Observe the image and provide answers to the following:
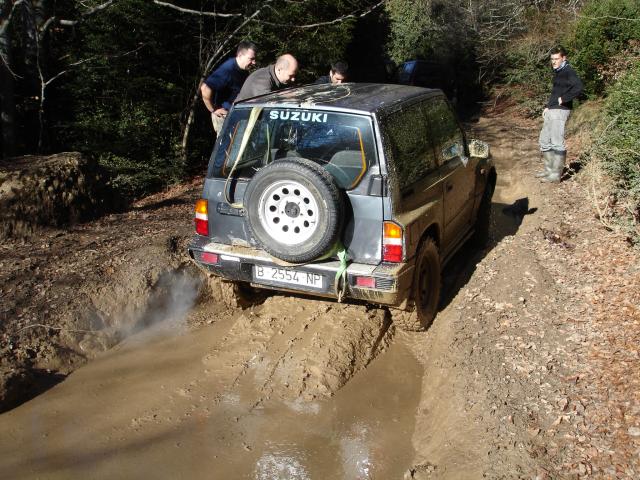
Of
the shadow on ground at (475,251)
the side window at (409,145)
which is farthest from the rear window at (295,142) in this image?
the shadow on ground at (475,251)

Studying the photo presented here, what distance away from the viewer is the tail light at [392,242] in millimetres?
4105

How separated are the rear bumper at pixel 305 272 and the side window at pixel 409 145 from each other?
2.17 ft

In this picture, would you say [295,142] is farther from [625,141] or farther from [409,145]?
[625,141]

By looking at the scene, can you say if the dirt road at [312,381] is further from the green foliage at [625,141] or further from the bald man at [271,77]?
the bald man at [271,77]

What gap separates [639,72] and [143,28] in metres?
8.03

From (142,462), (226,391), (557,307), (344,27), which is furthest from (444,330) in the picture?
(344,27)

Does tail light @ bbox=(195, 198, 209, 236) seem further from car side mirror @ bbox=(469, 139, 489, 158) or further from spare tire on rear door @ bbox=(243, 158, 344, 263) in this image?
car side mirror @ bbox=(469, 139, 489, 158)

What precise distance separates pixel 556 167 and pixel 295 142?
508 centimetres

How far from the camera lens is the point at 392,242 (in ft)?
13.5

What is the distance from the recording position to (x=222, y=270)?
14.8 feet

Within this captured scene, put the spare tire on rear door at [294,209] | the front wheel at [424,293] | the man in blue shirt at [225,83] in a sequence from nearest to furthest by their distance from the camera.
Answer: the spare tire on rear door at [294,209]
the front wheel at [424,293]
the man in blue shirt at [225,83]

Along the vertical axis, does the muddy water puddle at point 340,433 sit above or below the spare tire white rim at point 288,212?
below

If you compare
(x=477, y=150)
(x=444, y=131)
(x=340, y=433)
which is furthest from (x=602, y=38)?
(x=340, y=433)

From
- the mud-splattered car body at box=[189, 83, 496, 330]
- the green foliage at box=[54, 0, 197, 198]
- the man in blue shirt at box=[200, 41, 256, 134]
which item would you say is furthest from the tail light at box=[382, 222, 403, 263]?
the green foliage at box=[54, 0, 197, 198]
